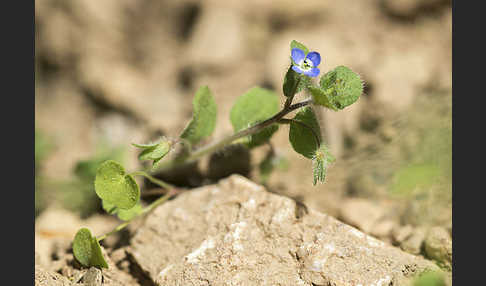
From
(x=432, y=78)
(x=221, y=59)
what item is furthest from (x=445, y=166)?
(x=221, y=59)

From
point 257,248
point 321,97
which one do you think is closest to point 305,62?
point 321,97

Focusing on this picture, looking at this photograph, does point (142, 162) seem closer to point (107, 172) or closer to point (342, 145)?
point (107, 172)

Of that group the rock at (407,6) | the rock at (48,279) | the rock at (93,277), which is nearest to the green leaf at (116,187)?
the rock at (93,277)

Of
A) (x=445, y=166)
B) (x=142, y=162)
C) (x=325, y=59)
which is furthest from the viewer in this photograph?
(x=325, y=59)

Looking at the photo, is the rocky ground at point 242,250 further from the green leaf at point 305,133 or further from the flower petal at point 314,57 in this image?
the flower petal at point 314,57

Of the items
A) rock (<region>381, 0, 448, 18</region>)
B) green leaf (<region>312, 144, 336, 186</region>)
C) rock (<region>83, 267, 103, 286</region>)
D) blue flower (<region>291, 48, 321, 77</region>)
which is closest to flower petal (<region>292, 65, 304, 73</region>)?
blue flower (<region>291, 48, 321, 77</region>)
